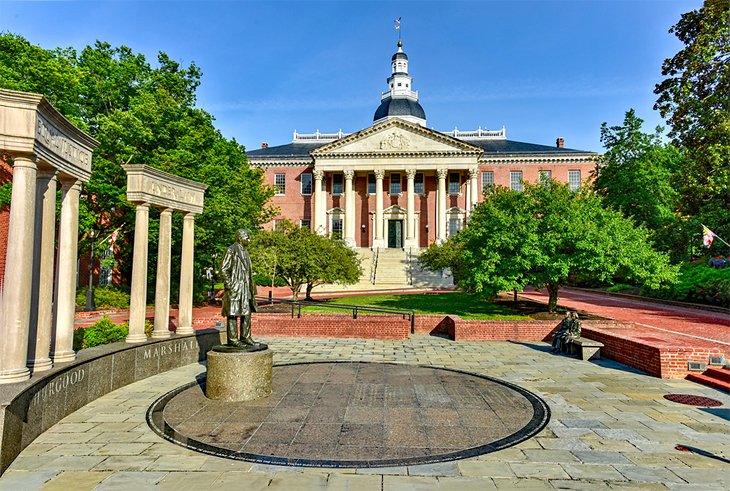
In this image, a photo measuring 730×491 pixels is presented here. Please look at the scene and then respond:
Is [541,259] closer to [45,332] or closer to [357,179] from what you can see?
[45,332]

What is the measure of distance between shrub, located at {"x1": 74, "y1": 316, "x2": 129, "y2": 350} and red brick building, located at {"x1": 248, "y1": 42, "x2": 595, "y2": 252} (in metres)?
37.7

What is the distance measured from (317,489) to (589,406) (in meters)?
6.06

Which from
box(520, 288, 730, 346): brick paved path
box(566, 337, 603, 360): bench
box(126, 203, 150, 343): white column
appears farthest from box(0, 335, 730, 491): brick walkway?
box(520, 288, 730, 346): brick paved path

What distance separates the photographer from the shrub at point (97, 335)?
37.6ft

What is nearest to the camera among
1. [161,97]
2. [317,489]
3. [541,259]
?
[317,489]

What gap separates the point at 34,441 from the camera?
6.82m

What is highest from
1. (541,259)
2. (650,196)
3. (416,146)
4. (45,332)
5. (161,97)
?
(416,146)

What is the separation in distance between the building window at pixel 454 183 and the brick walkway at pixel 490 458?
47999 mm

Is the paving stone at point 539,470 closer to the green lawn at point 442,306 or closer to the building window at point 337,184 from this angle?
the green lawn at point 442,306

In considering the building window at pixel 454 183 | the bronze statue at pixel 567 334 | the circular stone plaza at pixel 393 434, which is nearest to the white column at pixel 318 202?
the building window at pixel 454 183

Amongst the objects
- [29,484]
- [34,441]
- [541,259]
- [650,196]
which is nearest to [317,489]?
[29,484]

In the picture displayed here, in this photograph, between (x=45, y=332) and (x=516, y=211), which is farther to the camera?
(x=516, y=211)

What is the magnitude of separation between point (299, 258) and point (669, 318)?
1968cm

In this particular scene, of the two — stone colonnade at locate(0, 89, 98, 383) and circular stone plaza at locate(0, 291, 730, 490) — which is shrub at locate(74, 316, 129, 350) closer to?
circular stone plaza at locate(0, 291, 730, 490)
